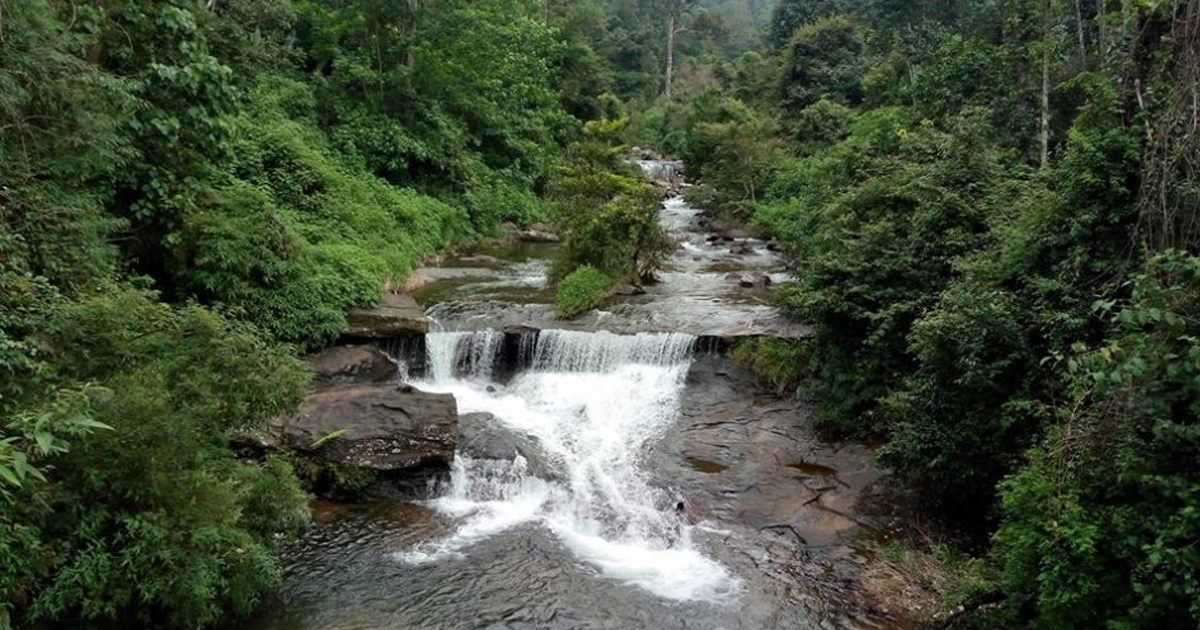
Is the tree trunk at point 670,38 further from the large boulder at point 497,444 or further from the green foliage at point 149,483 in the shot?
the green foliage at point 149,483

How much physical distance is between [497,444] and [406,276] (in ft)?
24.3

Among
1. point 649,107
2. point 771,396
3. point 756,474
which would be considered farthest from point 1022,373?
point 649,107

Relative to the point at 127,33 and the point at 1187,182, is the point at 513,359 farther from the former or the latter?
the point at 1187,182

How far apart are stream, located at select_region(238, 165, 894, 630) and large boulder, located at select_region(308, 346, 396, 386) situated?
37.0 inches

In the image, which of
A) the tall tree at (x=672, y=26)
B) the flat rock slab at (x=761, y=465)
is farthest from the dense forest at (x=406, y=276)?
the tall tree at (x=672, y=26)

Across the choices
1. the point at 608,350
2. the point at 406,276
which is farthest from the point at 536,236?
the point at 608,350

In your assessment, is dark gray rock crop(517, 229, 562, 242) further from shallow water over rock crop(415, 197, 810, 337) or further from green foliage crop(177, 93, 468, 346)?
green foliage crop(177, 93, 468, 346)

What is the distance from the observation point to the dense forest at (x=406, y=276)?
212 inches

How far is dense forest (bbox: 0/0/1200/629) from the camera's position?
17.7 feet

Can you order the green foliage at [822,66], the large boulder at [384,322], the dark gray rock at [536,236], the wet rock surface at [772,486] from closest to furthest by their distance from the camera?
1. the wet rock surface at [772,486]
2. the large boulder at [384,322]
3. the dark gray rock at [536,236]
4. the green foliage at [822,66]

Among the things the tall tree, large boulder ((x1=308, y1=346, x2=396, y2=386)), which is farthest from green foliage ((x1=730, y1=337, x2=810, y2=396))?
the tall tree

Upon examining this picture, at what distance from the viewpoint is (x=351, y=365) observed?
40.4ft

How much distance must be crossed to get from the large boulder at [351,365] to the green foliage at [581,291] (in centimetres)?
408

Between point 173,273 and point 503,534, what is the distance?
709cm
